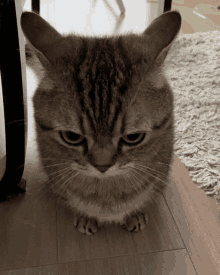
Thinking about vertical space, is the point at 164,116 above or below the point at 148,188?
above

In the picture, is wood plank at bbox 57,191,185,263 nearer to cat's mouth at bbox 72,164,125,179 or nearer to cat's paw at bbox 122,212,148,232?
cat's paw at bbox 122,212,148,232

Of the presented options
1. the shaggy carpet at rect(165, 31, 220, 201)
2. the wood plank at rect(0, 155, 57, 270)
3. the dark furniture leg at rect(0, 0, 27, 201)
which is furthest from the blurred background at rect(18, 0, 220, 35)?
the wood plank at rect(0, 155, 57, 270)

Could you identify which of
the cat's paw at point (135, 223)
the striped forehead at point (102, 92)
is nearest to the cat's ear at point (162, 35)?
the striped forehead at point (102, 92)

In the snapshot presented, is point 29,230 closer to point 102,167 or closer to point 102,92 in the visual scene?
point 102,167

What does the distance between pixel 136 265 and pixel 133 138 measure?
0.51 m

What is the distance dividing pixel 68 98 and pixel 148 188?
0.50 meters

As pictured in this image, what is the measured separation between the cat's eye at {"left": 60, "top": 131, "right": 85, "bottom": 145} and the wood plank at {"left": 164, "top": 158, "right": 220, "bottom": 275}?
0.61 metres

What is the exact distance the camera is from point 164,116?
840mm

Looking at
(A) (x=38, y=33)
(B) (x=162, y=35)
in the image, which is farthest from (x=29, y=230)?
(B) (x=162, y=35)

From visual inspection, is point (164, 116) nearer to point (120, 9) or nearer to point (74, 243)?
point (74, 243)

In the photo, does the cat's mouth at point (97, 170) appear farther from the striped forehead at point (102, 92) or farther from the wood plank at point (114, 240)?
the wood plank at point (114, 240)

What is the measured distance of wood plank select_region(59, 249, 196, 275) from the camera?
3.25 ft

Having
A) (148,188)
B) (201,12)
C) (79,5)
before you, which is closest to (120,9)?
(79,5)

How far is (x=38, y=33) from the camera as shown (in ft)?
2.60
